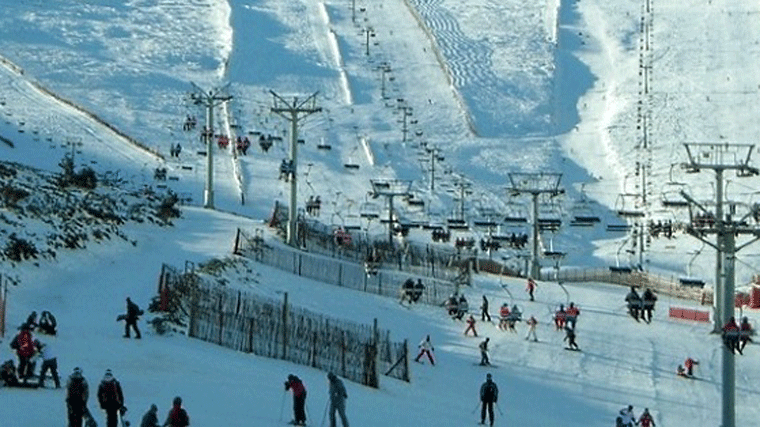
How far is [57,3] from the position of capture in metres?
90.2

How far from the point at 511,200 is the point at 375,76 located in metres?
18.0

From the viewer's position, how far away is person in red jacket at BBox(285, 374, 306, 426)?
74.6ft

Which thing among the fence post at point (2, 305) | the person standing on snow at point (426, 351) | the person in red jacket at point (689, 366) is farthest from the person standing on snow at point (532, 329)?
the fence post at point (2, 305)

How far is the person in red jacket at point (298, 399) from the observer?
22.7m

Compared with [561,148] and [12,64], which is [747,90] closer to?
[561,148]

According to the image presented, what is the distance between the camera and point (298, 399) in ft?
74.9

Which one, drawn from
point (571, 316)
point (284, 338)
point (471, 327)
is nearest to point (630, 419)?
point (284, 338)

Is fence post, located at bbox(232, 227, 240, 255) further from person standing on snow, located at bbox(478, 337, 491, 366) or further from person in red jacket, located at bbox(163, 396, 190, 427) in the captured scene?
person in red jacket, located at bbox(163, 396, 190, 427)

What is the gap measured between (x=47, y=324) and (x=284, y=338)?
188 inches

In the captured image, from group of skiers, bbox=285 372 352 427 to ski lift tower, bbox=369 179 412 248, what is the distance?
2930 cm

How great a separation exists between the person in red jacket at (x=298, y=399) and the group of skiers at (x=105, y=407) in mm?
2866

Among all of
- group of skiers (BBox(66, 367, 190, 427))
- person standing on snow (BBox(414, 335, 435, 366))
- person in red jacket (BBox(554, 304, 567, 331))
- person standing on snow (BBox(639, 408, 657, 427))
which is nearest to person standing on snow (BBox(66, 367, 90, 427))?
group of skiers (BBox(66, 367, 190, 427))

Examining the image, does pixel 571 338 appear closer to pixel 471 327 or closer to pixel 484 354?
pixel 471 327

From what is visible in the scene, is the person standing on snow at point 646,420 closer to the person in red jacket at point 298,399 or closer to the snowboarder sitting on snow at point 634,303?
the person in red jacket at point 298,399
